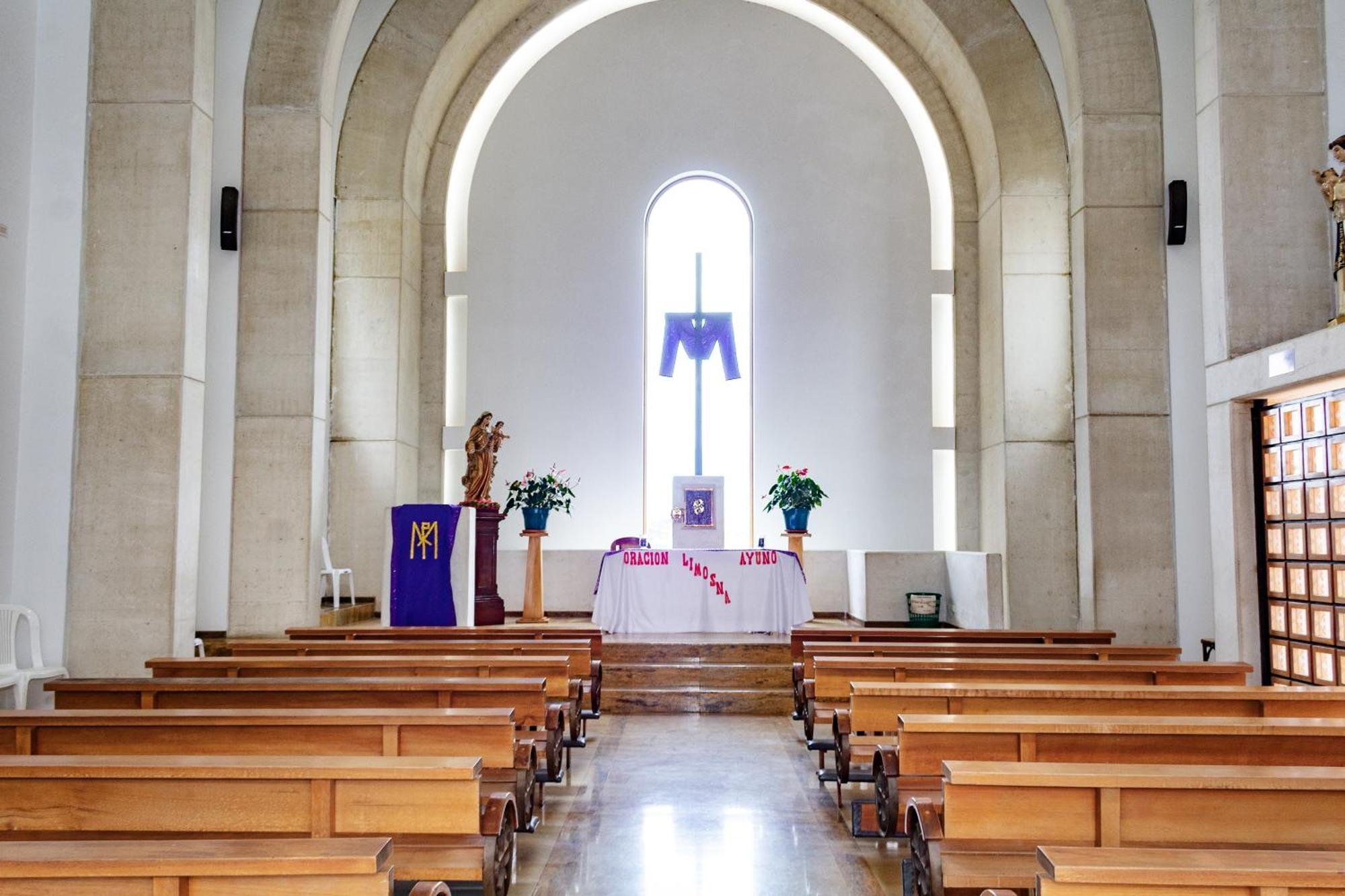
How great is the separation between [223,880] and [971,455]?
32.9ft

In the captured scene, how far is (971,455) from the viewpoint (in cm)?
1115

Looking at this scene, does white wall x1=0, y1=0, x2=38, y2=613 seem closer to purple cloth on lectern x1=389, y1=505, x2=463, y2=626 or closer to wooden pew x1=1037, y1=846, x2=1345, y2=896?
purple cloth on lectern x1=389, y1=505, x2=463, y2=626

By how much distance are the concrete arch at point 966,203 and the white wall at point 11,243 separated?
4.17m

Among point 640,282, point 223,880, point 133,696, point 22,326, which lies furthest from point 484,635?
point 640,282

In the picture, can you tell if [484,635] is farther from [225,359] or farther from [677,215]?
[677,215]

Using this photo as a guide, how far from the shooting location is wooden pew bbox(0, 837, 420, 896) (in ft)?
5.88

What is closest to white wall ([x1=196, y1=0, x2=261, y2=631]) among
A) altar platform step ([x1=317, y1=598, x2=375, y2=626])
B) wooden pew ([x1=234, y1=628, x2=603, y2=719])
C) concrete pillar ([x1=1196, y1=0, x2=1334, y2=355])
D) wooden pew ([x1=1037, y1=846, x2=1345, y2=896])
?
altar platform step ([x1=317, y1=598, x2=375, y2=626])

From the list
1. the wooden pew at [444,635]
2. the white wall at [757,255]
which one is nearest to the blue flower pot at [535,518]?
the white wall at [757,255]

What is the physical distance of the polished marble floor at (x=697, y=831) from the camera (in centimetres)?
376

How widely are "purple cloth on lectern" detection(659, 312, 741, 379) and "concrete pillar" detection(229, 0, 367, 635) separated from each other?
449cm

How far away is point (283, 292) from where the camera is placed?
8.34 meters

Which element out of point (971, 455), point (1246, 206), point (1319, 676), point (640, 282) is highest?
point (640, 282)

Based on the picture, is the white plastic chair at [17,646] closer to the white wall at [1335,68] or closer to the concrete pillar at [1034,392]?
the concrete pillar at [1034,392]

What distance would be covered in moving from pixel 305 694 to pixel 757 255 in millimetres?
8705
